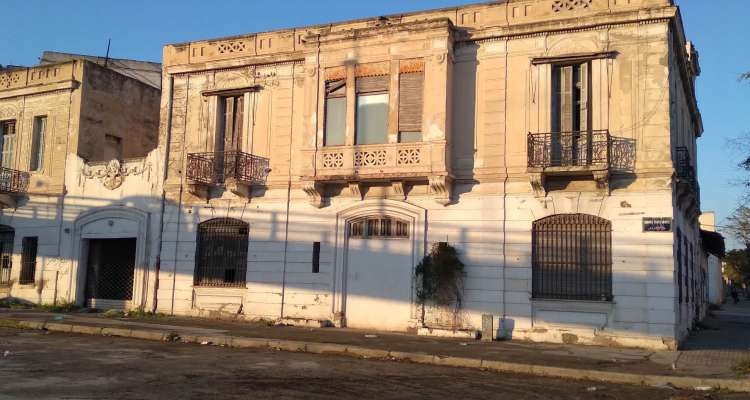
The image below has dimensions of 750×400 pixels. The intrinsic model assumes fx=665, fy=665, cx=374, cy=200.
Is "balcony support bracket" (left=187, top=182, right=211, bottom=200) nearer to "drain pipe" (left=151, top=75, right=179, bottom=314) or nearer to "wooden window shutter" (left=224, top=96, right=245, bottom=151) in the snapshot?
"drain pipe" (left=151, top=75, right=179, bottom=314)

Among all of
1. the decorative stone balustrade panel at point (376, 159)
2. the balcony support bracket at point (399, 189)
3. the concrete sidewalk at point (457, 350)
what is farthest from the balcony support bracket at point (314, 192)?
the concrete sidewalk at point (457, 350)

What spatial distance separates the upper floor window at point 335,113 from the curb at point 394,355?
5872 mm

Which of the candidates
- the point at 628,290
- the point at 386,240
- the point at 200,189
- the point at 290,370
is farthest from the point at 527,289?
the point at 200,189

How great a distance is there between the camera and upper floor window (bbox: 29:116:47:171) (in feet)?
71.5

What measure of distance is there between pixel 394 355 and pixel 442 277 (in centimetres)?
404

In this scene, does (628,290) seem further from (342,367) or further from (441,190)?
(342,367)

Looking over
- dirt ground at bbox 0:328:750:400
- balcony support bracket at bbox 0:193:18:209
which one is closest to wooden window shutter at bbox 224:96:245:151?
dirt ground at bbox 0:328:750:400

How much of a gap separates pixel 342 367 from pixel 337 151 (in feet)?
23.8

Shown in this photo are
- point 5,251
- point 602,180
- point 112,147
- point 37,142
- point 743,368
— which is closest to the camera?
point 743,368

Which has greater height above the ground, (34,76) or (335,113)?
(34,76)

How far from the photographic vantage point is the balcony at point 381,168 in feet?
51.8

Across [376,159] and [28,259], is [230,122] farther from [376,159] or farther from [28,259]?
[28,259]

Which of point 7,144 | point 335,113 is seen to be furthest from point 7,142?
point 335,113

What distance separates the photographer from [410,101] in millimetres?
16516
